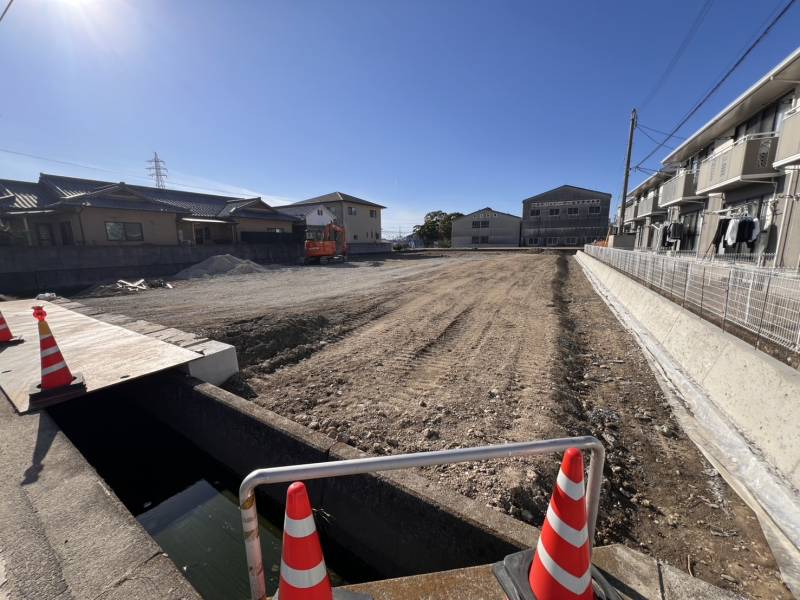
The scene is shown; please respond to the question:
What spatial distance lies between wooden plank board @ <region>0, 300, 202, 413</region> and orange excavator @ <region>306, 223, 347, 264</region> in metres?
17.1

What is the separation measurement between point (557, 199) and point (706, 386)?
47082 millimetres

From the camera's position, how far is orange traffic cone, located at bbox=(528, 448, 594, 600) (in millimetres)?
1488

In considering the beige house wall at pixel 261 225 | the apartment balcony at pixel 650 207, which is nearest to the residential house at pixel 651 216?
the apartment balcony at pixel 650 207

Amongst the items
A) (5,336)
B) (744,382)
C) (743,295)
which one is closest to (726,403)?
(744,382)

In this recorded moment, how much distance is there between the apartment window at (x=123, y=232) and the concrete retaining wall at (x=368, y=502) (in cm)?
1858

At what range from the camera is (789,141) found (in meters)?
9.21

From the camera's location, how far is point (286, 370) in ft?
17.2

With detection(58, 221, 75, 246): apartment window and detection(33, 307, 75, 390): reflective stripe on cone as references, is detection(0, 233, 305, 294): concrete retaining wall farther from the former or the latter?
detection(33, 307, 75, 390): reflective stripe on cone

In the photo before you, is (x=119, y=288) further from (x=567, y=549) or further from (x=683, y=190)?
(x=683, y=190)

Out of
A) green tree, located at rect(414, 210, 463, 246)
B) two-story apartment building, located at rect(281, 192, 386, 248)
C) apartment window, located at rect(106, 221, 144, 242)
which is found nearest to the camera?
apartment window, located at rect(106, 221, 144, 242)

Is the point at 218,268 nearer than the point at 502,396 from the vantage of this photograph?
No

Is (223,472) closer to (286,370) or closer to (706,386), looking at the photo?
(286,370)

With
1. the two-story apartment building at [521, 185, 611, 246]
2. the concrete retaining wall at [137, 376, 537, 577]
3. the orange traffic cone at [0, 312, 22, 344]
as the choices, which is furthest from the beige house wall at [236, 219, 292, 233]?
the two-story apartment building at [521, 185, 611, 246]

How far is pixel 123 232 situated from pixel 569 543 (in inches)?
903
